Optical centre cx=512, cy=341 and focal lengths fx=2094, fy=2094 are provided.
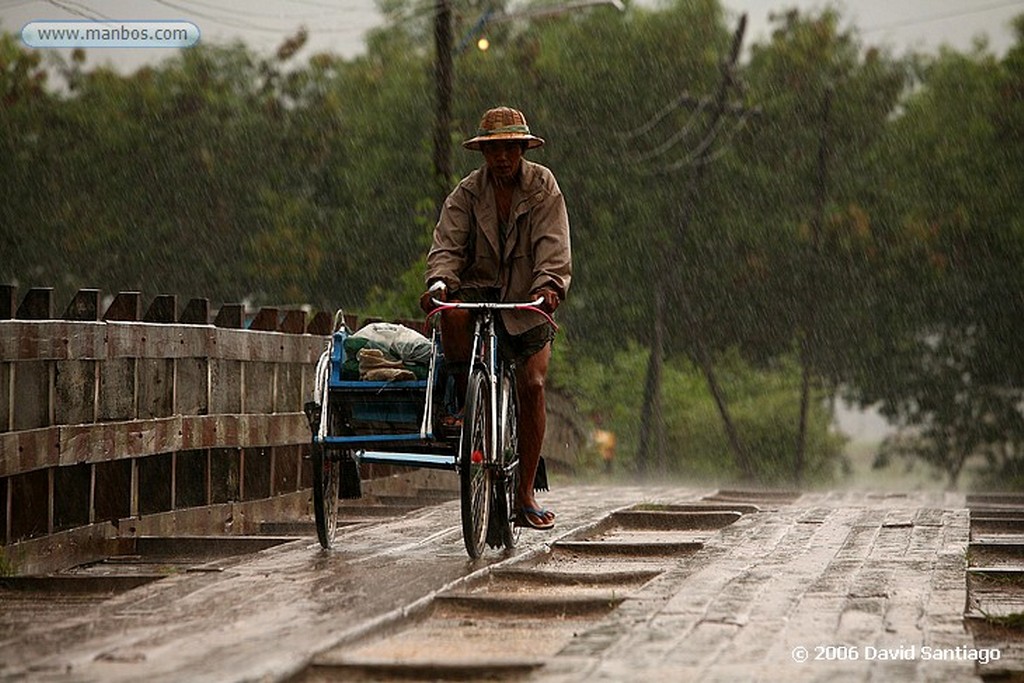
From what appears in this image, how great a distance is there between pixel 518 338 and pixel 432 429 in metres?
0.67

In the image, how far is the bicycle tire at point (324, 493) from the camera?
33.3ft

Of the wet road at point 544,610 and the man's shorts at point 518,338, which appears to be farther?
the man's shorts at point 518,338

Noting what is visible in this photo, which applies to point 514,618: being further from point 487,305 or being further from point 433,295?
point 433,295

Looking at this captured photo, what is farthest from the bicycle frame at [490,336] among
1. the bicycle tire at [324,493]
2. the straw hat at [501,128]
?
the bicycle tire at [324,493]

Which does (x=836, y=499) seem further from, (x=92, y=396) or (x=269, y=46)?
(x=269, y=46)

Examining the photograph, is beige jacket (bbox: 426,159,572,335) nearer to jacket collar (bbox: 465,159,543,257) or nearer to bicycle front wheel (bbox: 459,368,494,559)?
jacket collar (bbox: 465,159,543,257)

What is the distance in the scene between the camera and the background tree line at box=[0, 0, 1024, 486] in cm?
5984


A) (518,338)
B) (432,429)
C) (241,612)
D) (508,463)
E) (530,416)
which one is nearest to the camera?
(241,612)

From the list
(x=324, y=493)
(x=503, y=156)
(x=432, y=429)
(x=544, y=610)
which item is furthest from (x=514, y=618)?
(x=503, y=156)

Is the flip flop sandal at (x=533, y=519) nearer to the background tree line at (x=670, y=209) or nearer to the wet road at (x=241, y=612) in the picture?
the wet road at (x=241, y=612)

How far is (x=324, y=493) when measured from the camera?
1024cm

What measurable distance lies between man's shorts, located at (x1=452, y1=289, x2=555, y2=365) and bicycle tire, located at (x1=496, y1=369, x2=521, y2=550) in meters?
0.10

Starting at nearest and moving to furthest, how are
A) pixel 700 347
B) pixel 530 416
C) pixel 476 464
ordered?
pixel 476 464 < pixel 530 416 < pixel 700 347

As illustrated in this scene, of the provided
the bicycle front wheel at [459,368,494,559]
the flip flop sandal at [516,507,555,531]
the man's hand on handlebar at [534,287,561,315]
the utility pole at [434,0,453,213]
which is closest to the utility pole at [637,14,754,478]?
the utility pole at [434,0,453,213]
